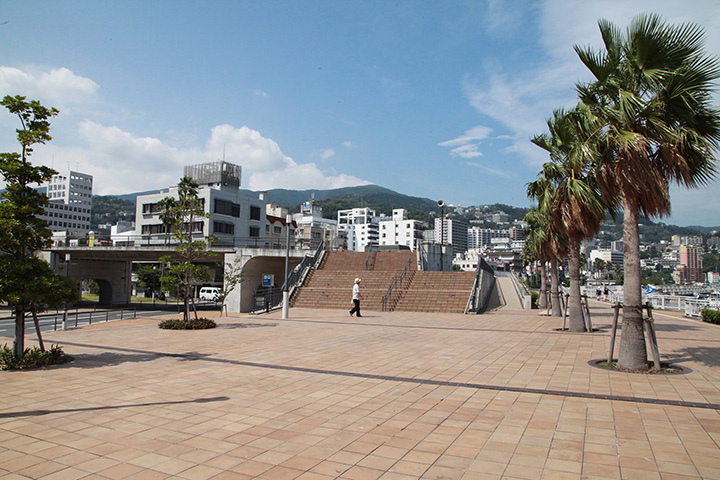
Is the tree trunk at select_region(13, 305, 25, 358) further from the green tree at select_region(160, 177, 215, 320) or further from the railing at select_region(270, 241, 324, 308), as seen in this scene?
the railing at select_region(270, 241, 324, 308)

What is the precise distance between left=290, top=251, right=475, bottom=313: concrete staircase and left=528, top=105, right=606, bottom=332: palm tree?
7662 mm

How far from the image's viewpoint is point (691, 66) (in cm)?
801

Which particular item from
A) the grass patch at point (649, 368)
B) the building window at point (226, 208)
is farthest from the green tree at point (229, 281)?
the building window at point (226, 208)

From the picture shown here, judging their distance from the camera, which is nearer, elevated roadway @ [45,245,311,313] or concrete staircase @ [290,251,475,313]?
concrete staircase @ [290,251,475,313]

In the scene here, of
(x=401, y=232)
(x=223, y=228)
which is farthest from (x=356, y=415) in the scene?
(x=401, y=232)

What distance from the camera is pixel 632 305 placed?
28.2 feet

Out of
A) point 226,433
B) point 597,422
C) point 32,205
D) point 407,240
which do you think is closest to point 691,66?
point 597,422

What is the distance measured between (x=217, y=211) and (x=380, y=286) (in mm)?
40593

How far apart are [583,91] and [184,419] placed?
375 inches

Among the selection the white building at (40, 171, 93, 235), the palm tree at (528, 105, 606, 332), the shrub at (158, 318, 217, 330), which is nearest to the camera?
the palm tree at (528, 105, 606, 332)

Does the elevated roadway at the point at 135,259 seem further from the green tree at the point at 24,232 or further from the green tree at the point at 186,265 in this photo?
the green tree at the point at 24,232

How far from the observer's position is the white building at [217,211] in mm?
59938

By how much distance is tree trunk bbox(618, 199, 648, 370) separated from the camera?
27.6 feet

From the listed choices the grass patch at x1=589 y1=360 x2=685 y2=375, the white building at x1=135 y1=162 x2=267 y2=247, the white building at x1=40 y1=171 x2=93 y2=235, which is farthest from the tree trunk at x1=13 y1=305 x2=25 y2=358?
the white building at x1=40 y1=171 x2=93 y2=235
